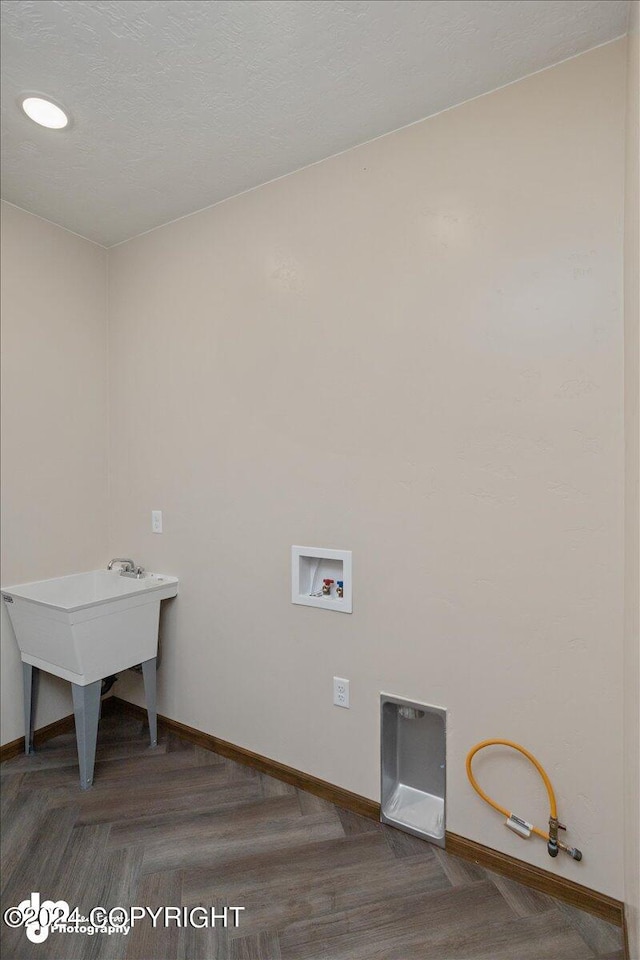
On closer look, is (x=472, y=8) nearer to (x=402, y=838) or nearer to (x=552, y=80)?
(x=552, y=80)

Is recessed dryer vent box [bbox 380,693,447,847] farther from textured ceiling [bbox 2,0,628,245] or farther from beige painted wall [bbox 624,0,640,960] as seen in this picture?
textured ceiling [bbox 2,0,628,245]

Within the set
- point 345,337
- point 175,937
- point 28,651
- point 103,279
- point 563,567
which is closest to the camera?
point 175,937

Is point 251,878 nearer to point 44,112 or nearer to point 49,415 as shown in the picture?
point 49,415

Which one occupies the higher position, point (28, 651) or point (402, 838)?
point (28, 651)

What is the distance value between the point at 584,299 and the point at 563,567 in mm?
807

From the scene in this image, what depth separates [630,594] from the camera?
125 cm

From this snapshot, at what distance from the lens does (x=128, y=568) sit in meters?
2.60

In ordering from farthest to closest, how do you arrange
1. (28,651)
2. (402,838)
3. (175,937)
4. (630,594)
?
(28,651)
(402,838)
(175,937)
(630,594)

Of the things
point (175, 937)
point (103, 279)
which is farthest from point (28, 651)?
point (103, 279)

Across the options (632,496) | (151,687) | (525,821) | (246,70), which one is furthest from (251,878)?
(246,70)

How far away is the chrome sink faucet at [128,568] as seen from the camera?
2.54 meters

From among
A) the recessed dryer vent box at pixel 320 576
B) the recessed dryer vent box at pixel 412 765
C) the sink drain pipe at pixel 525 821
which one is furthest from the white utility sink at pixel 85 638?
the sink drain pipe at pixel 525 821

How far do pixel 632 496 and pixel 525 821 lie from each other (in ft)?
3.60

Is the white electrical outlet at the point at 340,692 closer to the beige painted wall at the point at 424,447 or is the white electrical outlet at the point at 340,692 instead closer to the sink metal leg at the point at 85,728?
the beige painted wall at the point at 424,447
